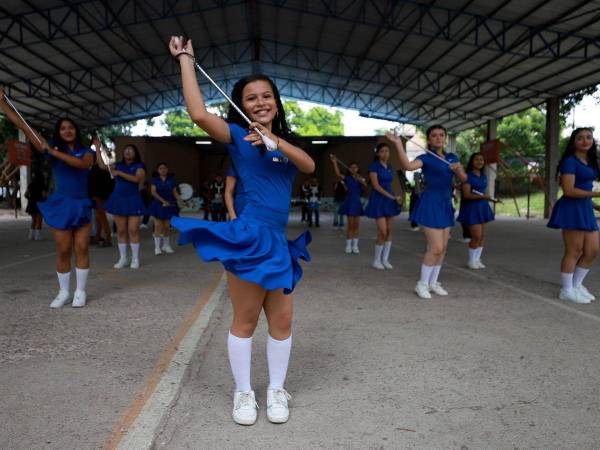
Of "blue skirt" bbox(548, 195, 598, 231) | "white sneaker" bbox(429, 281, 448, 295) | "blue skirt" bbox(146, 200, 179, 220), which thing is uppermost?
"blue skirt" bbox(548, 195, 598, 231)

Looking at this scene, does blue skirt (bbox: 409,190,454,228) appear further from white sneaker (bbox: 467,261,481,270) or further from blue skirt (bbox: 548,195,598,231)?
white sneaker (bbox: 467,261,481,270)

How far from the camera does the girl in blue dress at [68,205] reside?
484 cm

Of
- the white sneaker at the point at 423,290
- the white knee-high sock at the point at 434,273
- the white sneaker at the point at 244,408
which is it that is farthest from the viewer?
the white knee-high sock at the point at 434,273

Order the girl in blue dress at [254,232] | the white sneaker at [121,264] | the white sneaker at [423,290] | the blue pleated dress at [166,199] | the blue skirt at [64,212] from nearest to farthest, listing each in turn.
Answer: the girl in blue dress at [254,232] < the blue skirt at [64,212] < the white sneaker at [423,290] < the white sneaker at [121,264] < the blue pleated dress at [166,199]

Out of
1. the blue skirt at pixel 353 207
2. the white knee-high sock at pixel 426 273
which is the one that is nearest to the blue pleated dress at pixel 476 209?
the blue skirt at pixel 353 207

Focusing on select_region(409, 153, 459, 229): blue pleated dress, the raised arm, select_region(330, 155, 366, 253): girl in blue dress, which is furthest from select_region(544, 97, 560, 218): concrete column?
the raised arm

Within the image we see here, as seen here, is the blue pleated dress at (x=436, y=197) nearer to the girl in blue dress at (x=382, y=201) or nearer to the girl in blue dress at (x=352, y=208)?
the girl in blue dress at (x=382, y=201)

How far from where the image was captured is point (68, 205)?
4875 millimetres

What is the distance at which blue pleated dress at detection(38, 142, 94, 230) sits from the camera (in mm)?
4824

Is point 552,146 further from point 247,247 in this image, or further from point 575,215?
point 247,247

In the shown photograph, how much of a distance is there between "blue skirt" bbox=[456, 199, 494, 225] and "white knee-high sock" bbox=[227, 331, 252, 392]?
5.94 m

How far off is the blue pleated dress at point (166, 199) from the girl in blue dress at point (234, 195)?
23.3ft

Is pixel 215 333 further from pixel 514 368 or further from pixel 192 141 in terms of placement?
pixel 192 141

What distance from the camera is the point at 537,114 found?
39.4 m
